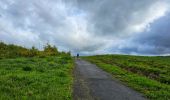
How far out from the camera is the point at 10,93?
1467 centimetres

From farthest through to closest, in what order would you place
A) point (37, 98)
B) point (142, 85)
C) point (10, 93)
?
point (142, 85) → point (10, 93) → point (37, 98)

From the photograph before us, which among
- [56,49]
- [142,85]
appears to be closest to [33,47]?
[56,49]

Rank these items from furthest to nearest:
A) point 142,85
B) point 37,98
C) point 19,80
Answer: point 142,85, point 19,80, point 37,98

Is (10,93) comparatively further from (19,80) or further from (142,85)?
(142,85)

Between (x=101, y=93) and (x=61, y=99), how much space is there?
11.6 feet

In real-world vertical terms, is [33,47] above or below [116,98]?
above

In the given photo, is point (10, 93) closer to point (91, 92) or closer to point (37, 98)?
point (37, 98)

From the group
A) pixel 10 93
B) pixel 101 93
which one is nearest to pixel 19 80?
pixel 10 93

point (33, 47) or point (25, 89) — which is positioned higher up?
point (33, 47)

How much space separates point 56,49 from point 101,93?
80.8m

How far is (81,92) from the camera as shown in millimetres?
17047

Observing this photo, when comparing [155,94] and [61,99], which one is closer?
[61,99]

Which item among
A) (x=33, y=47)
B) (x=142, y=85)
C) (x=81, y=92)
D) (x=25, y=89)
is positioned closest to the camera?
(x=25, y=89)

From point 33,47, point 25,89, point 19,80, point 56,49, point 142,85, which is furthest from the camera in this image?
point 56,49
